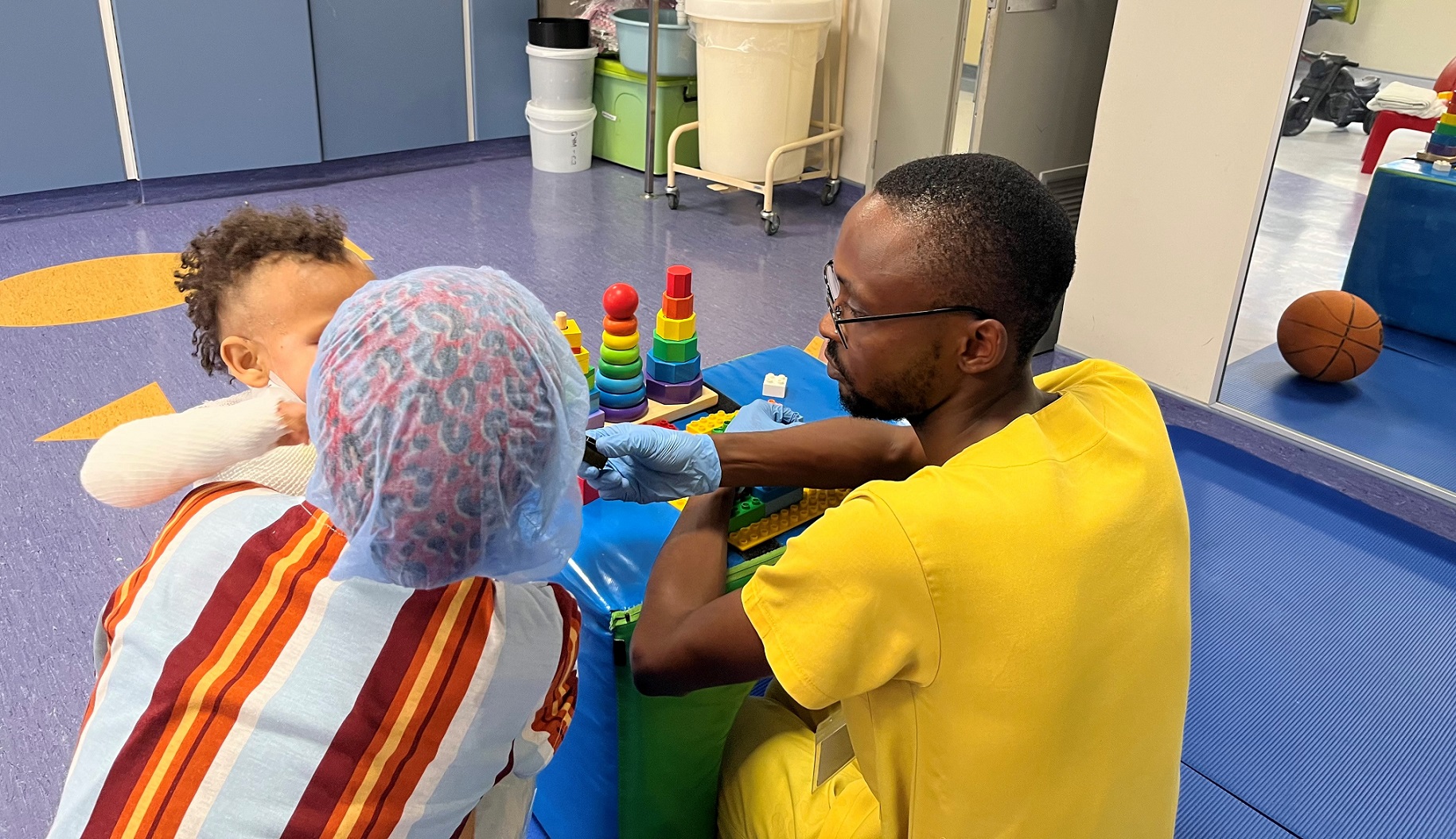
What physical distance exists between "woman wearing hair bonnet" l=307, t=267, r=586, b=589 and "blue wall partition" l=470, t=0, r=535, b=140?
4128 mm

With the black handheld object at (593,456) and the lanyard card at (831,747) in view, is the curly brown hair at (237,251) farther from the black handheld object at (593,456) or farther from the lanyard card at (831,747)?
the lanyard card at (831,747)

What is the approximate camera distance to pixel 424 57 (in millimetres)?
4461

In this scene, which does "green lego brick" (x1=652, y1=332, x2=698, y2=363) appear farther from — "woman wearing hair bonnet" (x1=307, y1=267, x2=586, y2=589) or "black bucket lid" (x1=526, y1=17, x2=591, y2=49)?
"black bucket lid" (x1=526, y1=17, x2=591, y2=49)

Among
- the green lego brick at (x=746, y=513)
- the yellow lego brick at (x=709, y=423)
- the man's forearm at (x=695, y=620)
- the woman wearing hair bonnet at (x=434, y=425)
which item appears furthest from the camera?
the yellow lego brick at (x=709, y=423)

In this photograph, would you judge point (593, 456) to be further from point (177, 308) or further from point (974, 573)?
point (177, 308)

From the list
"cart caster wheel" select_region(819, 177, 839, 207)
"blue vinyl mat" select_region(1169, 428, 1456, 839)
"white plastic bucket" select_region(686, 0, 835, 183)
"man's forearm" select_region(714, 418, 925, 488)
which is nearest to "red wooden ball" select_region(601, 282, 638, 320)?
"man's forearm" select_region(714, 418, 925, 488)

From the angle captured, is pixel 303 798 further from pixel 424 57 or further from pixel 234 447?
pixel 424 57

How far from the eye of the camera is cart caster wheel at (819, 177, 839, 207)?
4473 mm

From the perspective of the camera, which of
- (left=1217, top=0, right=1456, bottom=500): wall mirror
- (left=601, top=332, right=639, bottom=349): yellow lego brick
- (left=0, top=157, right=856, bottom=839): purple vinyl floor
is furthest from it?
(left=1217, top=0, right=1456, bottom=500): wall mirror

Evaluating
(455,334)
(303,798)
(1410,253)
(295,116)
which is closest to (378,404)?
(455,334)

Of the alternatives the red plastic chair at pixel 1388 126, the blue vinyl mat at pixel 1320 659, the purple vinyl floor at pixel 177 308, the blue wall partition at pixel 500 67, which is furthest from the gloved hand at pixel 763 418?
the blue wall partition at pixel 500 67

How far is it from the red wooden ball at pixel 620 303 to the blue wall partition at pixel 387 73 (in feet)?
10.3

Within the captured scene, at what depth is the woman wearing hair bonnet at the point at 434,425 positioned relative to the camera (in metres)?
0.77

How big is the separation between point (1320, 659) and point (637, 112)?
11.7 feet
